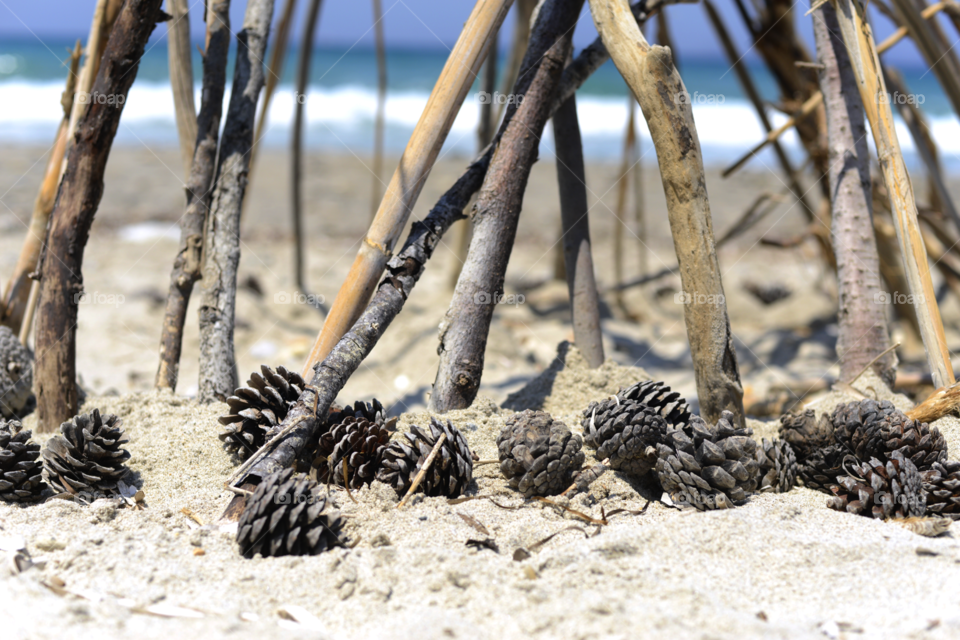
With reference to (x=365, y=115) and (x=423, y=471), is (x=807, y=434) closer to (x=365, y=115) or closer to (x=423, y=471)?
(x=423, y=471)

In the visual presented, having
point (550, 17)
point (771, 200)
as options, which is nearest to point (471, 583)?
point (550, 17)

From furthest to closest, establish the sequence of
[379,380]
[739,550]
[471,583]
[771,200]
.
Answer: [379,380] → [771,200] → [739,550] → [471,583]

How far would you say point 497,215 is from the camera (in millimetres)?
2117

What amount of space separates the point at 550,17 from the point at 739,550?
1.79 metres

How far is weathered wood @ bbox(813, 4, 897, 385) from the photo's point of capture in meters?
2.29

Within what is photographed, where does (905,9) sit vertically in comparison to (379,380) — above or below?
above

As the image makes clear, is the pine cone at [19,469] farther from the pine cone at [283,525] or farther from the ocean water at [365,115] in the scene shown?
the ocean water at [365,115]

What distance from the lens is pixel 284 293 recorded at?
5.32 m

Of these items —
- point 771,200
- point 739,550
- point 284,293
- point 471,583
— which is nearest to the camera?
point 471,583

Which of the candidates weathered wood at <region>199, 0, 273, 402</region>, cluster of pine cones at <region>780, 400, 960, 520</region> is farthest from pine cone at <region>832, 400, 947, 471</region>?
weathered wood at <region>199, 0, 273, 402</region>

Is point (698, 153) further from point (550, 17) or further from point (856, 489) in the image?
point (856, 489)

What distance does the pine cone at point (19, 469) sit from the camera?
5.43 feet

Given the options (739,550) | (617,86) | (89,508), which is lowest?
(89,508)

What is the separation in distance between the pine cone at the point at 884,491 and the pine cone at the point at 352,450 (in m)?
1.24
